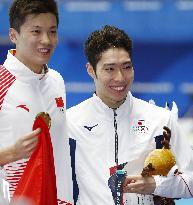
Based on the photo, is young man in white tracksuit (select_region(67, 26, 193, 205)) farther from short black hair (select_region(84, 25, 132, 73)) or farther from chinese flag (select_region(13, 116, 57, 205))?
chinese flag (select_region(13, 116, 57, 205))

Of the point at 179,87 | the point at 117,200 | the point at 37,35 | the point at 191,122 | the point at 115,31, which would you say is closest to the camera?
the point at 117,200

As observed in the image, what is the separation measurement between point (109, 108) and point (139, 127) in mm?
221

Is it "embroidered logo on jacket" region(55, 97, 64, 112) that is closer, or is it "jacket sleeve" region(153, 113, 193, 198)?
"jacket sleeve" region(153, 113, 193, 198)

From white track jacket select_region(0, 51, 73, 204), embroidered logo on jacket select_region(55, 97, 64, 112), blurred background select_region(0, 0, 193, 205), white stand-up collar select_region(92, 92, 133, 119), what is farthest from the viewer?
blurred background select_region(0, 0, 193, 205)

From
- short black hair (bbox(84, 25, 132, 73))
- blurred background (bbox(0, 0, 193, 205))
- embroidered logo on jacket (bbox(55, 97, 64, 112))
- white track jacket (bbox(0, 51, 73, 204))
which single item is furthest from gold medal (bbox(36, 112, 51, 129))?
blurred background (bbox(0, 0, 193, 205))

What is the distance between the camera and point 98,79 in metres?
3.97

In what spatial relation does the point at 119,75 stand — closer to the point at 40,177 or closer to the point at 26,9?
the point at 26,9

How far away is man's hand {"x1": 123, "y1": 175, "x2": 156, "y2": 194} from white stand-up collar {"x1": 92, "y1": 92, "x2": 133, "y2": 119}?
507mm

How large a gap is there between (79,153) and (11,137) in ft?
1.57

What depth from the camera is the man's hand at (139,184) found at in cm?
355

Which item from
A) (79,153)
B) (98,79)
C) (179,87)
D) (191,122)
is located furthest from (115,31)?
(179,87)

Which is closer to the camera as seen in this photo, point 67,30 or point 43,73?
point 43,73

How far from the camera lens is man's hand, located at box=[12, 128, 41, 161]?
3412 millimetres

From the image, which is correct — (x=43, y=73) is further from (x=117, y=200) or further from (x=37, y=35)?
(x=117, y=200)
